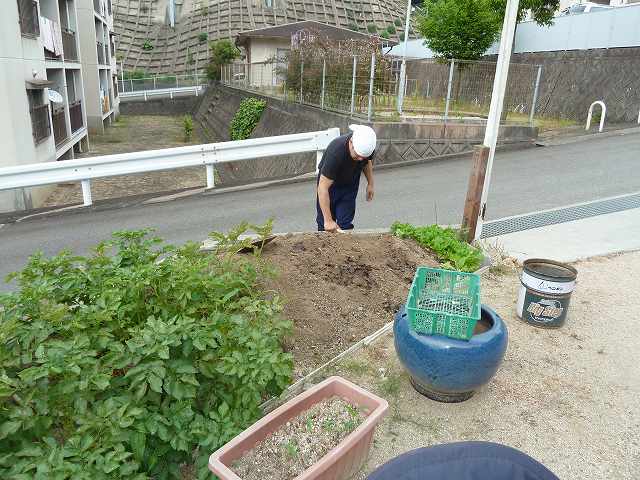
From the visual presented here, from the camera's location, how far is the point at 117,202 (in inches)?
325

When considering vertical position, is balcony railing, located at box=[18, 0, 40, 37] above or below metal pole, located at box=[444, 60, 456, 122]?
above

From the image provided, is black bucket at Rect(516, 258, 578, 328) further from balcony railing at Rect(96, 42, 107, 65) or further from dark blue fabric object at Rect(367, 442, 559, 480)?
balcony railing at Rect(96, 42, 107, 65)

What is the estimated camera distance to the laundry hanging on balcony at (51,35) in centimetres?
1324

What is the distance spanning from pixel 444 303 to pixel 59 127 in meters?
15.1

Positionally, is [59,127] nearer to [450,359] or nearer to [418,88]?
[418,88]

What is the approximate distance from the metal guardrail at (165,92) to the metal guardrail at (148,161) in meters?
29.0

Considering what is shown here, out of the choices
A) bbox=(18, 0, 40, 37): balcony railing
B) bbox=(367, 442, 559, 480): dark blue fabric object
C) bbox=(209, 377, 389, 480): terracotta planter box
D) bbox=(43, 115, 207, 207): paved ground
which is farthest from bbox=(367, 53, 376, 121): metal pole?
bbox=(367, 442, 559, 480): dark blue fabric object

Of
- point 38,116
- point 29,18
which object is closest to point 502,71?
point 38,116

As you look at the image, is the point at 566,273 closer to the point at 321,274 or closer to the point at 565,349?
the point at 565,349

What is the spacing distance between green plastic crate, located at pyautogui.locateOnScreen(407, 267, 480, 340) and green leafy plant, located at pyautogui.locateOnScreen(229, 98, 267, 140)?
15062mm

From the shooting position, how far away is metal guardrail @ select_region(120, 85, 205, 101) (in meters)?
34.9

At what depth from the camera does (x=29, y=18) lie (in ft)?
38.4

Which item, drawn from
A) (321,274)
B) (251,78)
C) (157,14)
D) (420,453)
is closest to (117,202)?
(321,274)

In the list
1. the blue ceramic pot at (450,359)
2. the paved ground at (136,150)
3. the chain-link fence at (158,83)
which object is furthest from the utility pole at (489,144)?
the chain-link fence at (158,83)
